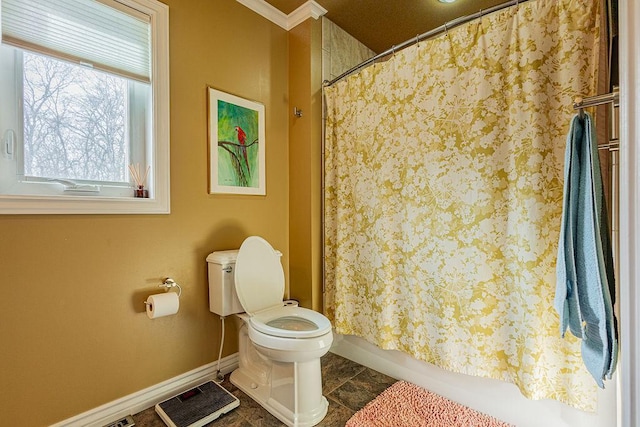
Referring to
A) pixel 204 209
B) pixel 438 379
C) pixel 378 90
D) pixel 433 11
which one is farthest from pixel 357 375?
pixel 433 11

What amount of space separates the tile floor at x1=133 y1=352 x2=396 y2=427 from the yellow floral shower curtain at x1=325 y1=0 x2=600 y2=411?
9.9 inches

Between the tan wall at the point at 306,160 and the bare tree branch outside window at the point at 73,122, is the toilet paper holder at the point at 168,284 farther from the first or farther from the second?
the tan wall at the point at 306,160

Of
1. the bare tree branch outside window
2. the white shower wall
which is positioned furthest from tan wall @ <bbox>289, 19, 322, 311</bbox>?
the bare tree branch outside window

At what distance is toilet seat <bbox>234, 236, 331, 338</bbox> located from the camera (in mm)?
1635

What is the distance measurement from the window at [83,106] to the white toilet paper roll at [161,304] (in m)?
0.45

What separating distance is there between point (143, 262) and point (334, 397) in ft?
4.28

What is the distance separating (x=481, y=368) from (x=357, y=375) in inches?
30.7

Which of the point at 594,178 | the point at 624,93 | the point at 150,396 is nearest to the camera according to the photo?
the point at 624,93

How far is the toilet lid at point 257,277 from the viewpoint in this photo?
1.75 meters

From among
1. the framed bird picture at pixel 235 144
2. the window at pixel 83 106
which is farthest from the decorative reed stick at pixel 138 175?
the framed bird picture at pixel 235 144

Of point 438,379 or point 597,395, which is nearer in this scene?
point 597,395

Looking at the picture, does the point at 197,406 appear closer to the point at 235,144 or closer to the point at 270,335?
the point at 270,335

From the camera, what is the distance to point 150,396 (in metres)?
1.63

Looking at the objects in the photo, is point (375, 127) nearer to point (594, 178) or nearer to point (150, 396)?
point (594, 178)
